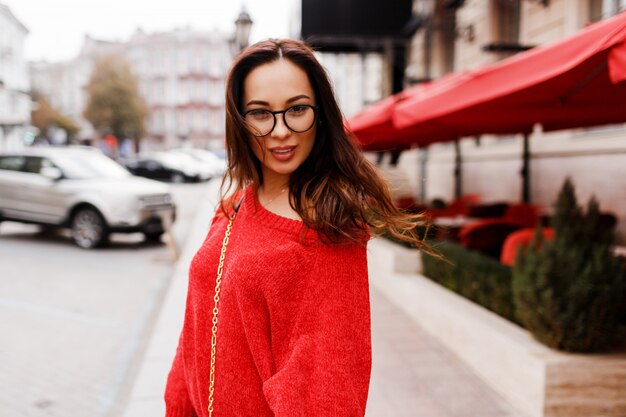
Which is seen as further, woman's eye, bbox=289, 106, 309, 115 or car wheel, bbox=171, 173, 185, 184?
car wheel, bbox=171, 173, 185, 184

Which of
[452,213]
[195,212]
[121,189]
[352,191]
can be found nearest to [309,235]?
[352,191]

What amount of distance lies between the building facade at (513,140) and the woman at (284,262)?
6.69 m

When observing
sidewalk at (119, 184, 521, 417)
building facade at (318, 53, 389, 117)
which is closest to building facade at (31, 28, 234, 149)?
building facade at (318, 53, 389, 117)

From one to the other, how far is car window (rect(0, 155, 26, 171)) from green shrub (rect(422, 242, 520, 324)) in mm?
9057

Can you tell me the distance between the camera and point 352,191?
1387mm

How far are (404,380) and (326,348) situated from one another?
3570 mm

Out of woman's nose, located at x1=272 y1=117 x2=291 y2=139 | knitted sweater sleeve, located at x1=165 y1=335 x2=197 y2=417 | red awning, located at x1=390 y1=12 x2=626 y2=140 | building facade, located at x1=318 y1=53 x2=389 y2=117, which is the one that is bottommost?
knitted sweater sleeve, located at x1=165 y1=335 x2=197 y2=417

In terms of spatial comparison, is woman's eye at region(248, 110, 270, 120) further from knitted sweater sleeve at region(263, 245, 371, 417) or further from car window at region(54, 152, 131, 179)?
car window at region(54, 152, 131, 179)

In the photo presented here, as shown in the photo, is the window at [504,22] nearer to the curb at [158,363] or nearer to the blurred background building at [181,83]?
the curb at [158,363]

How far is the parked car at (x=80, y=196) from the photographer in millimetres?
11297

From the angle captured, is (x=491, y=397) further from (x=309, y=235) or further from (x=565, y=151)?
(x=565, y=151)

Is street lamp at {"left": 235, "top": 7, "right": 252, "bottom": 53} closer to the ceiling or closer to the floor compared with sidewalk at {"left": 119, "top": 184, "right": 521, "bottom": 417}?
closer to the ceiling

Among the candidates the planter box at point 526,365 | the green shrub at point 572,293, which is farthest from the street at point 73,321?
the green shrub at point 572,293

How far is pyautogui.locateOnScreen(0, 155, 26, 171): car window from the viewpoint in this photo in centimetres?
1227
